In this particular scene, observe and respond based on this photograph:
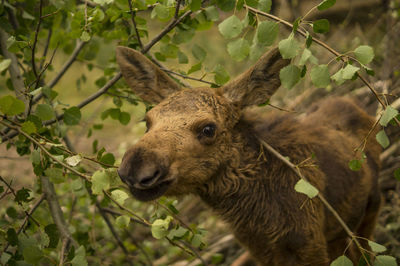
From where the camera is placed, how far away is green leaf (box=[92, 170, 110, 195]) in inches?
90.8

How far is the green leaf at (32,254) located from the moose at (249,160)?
594mm

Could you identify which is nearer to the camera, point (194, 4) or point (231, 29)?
point (231, 29)

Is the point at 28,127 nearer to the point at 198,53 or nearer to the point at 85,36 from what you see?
the point at 85,36

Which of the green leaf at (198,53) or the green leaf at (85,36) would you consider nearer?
the green leaf at (85,36)

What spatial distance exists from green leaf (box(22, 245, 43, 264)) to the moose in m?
0.59

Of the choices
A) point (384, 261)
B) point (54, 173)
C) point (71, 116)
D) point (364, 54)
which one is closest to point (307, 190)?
point (384, 261)

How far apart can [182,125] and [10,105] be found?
0.98 m

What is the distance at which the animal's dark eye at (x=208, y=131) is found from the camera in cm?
291

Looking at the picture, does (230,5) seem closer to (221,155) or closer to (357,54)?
(357,54)

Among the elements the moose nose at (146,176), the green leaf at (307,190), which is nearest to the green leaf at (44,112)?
the moose nose at (146,176)

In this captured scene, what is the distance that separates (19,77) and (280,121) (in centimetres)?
196

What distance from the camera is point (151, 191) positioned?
2588 millimetres

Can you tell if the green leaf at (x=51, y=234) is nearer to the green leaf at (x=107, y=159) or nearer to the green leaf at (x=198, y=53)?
the green leaf at (x=107, y=159)

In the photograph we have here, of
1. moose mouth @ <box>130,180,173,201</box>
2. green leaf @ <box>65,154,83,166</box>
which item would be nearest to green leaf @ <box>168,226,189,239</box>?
moose mouth @ <box>130,180,173,201</box>
